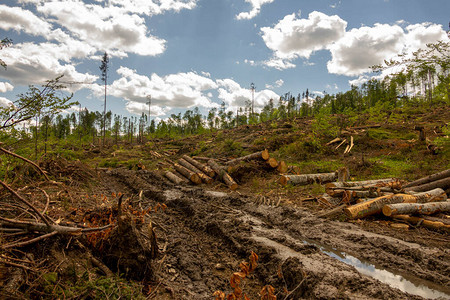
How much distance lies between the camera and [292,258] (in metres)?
4.08

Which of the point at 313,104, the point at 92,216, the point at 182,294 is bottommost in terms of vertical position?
the point at 182,294

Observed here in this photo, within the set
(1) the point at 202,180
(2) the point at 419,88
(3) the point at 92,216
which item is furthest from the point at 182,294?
(2) the point at 419,88

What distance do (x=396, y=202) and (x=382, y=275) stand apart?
3517 mm

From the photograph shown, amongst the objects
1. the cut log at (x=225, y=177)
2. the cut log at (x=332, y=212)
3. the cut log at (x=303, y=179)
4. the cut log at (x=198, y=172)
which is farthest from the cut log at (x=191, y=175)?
the cut log at (x=332, y=212)

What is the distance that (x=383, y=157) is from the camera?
14.1m

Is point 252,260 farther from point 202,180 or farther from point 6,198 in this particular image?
point 202,180

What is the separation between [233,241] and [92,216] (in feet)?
9.67

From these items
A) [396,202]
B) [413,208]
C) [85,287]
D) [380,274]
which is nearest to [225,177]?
[396,202]

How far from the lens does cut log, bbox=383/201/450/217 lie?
634 centimetres

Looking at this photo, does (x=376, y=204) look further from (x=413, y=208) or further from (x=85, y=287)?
(x=85, y=287)

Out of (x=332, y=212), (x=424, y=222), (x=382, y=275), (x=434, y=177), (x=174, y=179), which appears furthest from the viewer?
(x=174, y=179)

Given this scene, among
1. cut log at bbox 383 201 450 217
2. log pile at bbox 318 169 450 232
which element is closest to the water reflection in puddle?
log pile at bbox 318 169 450 232

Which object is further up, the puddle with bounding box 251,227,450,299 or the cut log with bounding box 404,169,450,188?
the cut log with bounding box 404,169,450,188

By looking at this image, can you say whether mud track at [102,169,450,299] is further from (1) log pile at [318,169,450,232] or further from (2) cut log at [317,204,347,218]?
(1) log pile at [318,169,450,232]
